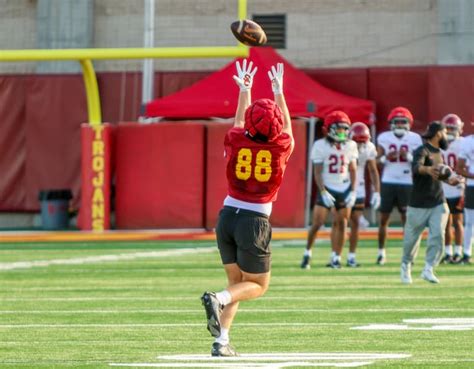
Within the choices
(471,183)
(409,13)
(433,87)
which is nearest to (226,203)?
(471,183)

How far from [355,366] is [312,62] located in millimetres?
24540

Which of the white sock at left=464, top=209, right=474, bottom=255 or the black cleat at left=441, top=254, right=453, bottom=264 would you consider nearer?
the white sock at left=464, top=209, right=474, bottom=255

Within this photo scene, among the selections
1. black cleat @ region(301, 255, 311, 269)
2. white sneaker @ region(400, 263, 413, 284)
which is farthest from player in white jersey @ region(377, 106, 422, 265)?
white sneaker @ region(400, 263, 413, 284)

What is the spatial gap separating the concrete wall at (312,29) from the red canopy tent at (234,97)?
11.3 ft

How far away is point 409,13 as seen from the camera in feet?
111

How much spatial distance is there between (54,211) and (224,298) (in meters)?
22.4

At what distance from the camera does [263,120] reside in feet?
35.5

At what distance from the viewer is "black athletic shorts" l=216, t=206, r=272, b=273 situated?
35.8 ft

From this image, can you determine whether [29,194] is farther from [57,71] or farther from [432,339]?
[432,339]


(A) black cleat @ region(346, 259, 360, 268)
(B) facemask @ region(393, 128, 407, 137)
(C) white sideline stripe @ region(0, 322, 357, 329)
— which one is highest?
(B) facemask @ region(393, 128, 407, 137)

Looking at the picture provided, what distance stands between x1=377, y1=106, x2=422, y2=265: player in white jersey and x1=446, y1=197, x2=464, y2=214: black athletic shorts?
1.94ft

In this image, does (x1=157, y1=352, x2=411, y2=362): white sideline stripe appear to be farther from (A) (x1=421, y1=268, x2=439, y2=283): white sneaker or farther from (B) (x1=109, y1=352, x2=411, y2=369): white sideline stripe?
(A) (x1=421, y1=268, x2=439, y2=283): white sneaker

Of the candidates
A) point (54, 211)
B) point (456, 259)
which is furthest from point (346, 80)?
point (456, 259)

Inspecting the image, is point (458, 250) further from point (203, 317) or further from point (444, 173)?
point (203, 317)
